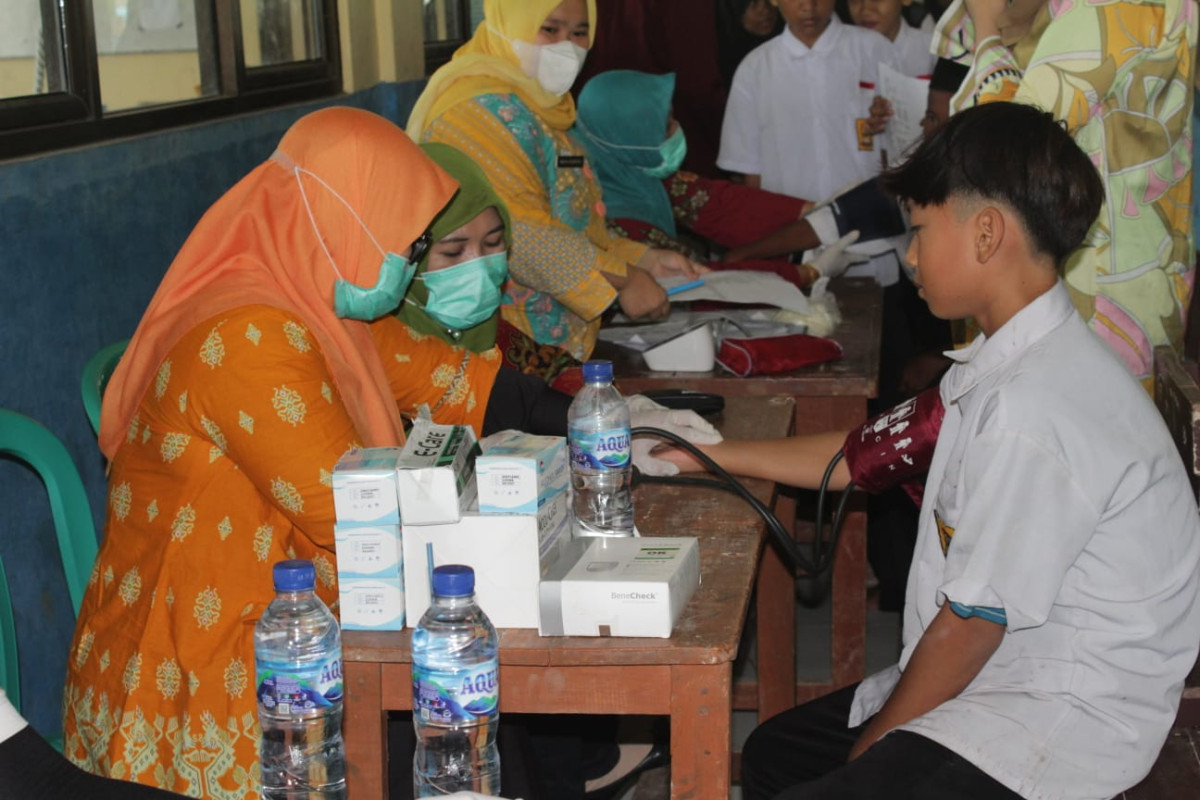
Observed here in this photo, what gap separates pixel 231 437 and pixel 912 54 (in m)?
3.62

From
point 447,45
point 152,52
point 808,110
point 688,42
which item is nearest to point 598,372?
point 152,52

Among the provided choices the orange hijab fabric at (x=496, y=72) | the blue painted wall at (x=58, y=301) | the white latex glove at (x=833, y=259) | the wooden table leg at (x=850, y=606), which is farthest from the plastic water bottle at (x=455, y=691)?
the white latex glove at (x=833, y=259)

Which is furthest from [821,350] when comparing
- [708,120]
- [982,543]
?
[708,120]

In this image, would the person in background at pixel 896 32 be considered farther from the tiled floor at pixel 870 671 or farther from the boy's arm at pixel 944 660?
the boy's arm at pixel 944 660

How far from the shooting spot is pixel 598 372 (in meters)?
1.74

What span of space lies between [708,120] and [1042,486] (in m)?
4.10

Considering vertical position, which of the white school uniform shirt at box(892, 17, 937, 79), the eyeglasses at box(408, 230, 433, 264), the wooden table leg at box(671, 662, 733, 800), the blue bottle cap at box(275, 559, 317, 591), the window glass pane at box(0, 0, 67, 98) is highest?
the window glass pane at box(0, 0, 67, 98)

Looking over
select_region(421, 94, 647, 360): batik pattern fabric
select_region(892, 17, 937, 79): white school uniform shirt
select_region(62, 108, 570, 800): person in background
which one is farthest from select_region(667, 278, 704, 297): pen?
select_region(892, 17, 937, 79): white school uniform shirt

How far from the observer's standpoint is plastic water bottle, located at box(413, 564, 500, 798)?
46.5 inches

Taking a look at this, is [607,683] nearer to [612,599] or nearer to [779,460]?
[612,599]

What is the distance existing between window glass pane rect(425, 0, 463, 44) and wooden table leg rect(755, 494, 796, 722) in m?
2.85

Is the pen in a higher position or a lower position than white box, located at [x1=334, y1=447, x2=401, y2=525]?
lower

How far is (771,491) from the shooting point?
1.94 m

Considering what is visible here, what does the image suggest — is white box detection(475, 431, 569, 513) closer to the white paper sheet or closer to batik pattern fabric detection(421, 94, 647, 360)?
batik pattern fabric detection(421, 94, 647, 360)
